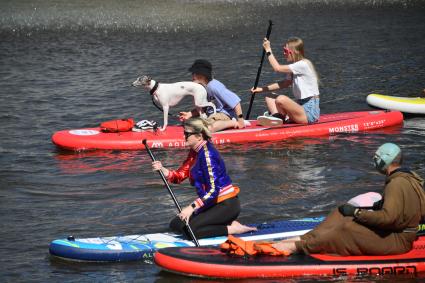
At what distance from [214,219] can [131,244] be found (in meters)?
0.91

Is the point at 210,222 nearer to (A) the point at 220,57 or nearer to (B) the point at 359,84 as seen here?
(B) the point at 359,84

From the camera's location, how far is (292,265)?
8.45 meters

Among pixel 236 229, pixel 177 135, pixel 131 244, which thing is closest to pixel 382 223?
pixel 236 229

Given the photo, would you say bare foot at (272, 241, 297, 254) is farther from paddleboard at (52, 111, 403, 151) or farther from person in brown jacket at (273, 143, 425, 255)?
paddleboard at (52, 111, 403, 151)

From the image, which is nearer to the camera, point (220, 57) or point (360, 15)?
point (220, 57)

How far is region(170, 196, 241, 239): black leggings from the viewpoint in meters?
9.37

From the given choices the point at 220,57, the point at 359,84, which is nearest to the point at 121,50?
the point at 220,57

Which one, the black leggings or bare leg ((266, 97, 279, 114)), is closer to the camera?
the black leggings

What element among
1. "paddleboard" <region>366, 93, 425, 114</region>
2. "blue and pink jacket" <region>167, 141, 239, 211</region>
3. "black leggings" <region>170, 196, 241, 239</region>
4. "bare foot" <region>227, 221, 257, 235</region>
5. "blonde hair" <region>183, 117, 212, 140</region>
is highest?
"blonde hair" <region>183, 117, 212, 140</region>

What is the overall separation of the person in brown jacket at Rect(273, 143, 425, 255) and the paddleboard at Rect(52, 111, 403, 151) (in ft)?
18.8

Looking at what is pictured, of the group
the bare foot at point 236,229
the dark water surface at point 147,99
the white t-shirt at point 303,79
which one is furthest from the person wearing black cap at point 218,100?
the bare foot at point 236,229

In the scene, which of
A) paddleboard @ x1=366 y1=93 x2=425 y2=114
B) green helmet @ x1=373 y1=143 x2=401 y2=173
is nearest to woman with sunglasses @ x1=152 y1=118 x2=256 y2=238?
green helmet @ x1=373 y1=143 x2=401 y2=173

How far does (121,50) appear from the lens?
2491cm

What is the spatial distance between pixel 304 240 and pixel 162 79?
1262cm
